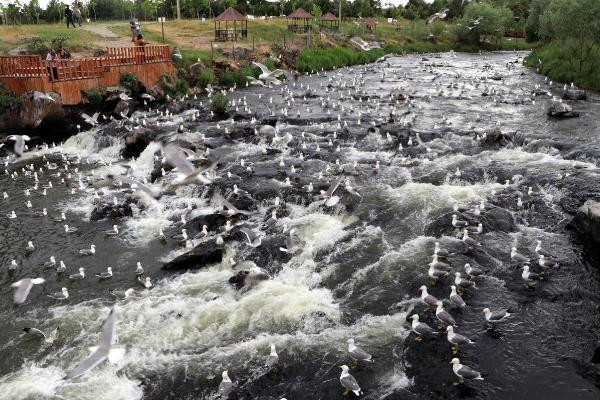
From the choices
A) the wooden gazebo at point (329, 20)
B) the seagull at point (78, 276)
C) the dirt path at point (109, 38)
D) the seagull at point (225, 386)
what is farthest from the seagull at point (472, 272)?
the wooden gazebo at point (329, 20)

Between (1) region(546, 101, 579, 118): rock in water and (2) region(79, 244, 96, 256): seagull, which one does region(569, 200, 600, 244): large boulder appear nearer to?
(1) region(546, 101, 579, 118): rock in water

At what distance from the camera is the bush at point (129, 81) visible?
34.7 metres

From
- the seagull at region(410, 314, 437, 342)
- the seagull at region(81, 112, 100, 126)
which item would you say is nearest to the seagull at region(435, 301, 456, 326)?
the seagull at region(410, 314, 437, 342)

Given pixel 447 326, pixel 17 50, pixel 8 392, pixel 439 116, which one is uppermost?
pixel 17 50

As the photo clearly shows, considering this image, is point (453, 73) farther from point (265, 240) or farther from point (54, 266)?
point (54, 266)

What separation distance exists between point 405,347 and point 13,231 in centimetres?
1566

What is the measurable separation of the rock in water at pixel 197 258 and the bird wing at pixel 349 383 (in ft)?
22.9

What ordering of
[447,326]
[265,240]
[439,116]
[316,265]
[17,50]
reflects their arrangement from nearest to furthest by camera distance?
[447,326] → [316,265] → [265,240] → [439,116] → [17,50]

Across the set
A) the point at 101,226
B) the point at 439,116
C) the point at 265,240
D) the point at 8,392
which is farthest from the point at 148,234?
the point at 439,116

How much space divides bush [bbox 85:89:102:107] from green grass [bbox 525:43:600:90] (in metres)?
36.5

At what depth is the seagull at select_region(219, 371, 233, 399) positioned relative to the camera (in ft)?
34.0

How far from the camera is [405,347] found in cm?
1141

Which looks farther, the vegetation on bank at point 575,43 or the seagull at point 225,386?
the vegetation on bank at point 575,43

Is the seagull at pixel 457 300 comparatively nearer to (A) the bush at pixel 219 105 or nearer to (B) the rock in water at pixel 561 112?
(B) the rock in water at pixel 561 112
